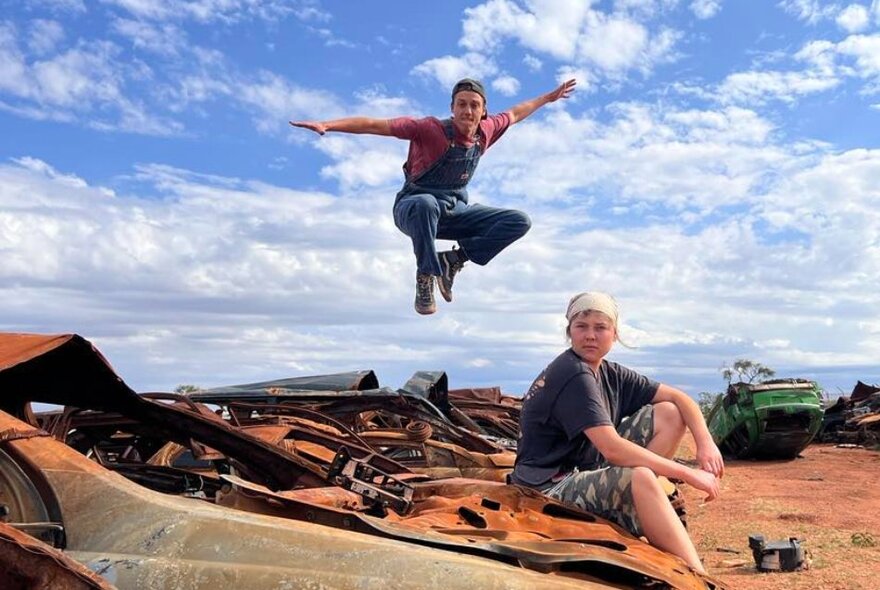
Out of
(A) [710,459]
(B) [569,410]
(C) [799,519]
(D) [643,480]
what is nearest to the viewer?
(D) [643,480]

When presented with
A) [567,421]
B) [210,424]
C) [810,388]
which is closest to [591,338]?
[567,421]

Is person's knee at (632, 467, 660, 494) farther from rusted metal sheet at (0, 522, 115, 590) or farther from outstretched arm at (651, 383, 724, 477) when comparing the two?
rusted metal sheet at (0, 522, 115, 590)

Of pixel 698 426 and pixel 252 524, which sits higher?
pixel 698 426

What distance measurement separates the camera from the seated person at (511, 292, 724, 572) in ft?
11.8

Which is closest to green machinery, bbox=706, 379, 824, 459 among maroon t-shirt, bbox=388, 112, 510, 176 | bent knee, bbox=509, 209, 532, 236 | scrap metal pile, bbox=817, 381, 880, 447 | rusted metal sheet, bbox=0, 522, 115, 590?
scrap metal pile, bbox=817, 381, 880, 447

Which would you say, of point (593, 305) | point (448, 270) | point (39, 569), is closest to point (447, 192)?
point (448, 270)

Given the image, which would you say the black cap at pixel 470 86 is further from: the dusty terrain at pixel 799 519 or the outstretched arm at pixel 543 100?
the dusty terrain at pixel 799 519

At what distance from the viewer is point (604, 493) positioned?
12.1 feet

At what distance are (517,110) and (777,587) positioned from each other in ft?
14.0

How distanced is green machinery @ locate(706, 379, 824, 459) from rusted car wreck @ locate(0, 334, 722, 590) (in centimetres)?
1338

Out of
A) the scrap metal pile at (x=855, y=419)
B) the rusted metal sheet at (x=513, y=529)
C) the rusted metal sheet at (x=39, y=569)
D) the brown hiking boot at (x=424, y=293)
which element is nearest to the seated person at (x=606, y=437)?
the rusted metal sheet at (x=513, y=529)

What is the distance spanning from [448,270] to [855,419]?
1607 centimetres

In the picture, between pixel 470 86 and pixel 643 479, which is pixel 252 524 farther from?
pixel 470 86

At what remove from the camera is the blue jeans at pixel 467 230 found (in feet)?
21.5
